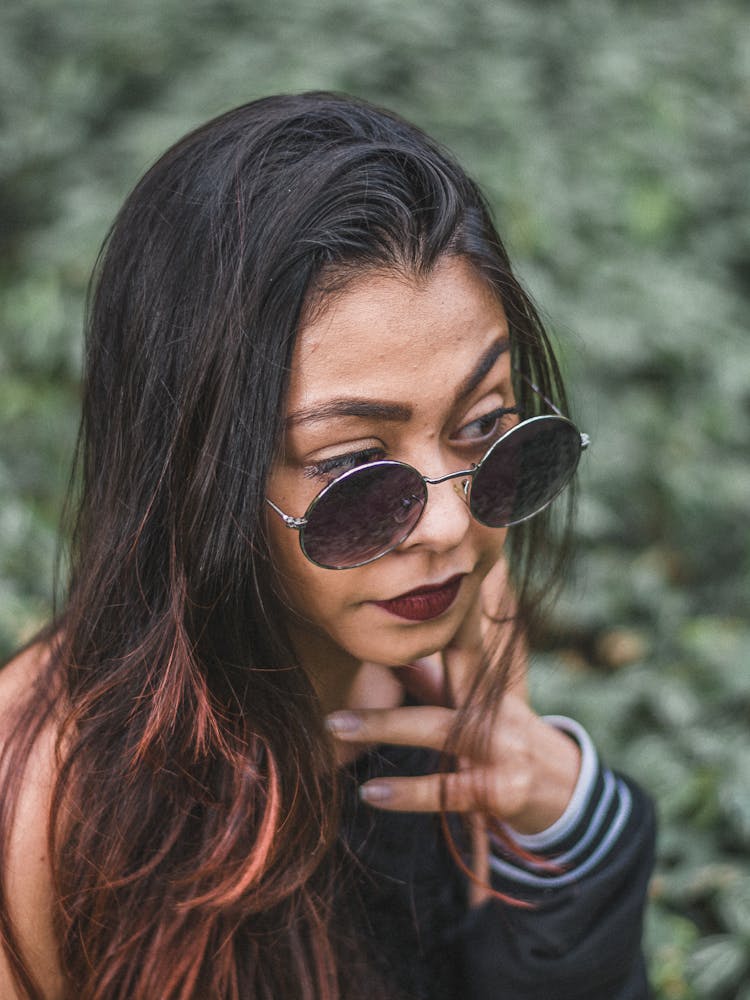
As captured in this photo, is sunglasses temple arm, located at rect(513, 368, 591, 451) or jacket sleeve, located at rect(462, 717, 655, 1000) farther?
jacket sleeve, located at rect(462, 717, 655, 1000)

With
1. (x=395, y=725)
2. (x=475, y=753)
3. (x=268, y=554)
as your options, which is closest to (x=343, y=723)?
(x=395, y=725)

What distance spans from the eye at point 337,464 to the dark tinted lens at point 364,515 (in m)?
0.04

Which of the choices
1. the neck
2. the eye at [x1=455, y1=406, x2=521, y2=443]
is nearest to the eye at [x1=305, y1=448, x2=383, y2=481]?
the eye at [x1=455, y1=406, x2=521, y2=443]

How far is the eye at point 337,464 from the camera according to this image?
1.29 metres

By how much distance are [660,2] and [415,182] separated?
472 cm

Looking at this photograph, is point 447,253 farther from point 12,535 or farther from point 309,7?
point 309,7

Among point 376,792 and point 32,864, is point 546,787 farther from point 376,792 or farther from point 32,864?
point 32,864

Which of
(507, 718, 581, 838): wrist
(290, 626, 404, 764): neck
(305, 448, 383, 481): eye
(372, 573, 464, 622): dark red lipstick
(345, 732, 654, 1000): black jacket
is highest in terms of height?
(305, 448, 383, 481): eye

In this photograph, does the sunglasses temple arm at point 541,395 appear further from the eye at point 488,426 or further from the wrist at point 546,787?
the wrist at point 546,787

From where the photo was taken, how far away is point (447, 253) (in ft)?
4.42

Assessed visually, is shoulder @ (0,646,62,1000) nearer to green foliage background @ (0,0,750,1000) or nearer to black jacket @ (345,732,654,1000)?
black jacket @ (345,732,654,1000)


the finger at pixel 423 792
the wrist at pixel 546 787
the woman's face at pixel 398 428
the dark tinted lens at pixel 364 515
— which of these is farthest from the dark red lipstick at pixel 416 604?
the wrist at pixel 546 787

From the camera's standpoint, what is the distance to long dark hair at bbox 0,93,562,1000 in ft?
4.17

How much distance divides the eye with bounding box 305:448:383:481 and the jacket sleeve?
775 millimetres
